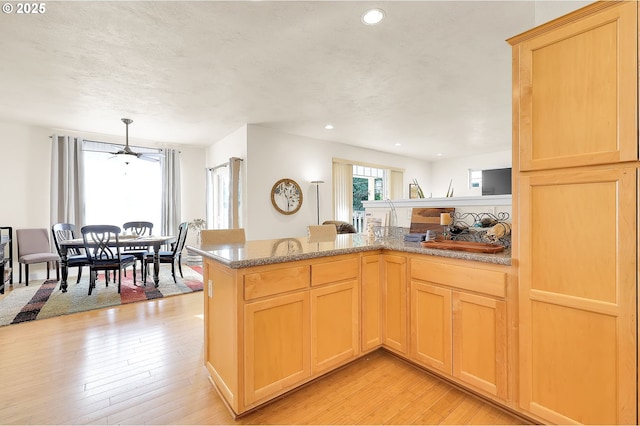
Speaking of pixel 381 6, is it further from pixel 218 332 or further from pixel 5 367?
pixel 5 367

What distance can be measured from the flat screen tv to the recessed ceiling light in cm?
598

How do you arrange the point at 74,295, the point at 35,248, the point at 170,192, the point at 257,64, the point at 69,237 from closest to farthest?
the point at 257,64 → the point at 74,295 → the point at 35,248 → the point at 69,237 → the point at 170,192

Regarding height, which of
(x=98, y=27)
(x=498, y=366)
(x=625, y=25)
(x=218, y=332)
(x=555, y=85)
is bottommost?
(x=498, y=366)

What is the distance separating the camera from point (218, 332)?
1.89 meters

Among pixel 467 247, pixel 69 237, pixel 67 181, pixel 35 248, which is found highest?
pixel 67 181

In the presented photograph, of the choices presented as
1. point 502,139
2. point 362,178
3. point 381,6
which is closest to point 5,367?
point 381,6

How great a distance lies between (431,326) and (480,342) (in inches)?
12.5

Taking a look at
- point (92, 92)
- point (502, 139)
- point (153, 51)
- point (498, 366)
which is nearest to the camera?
point (498, 366)

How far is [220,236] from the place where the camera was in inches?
103

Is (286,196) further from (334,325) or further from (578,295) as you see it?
(578,295)

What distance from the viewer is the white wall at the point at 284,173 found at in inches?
210

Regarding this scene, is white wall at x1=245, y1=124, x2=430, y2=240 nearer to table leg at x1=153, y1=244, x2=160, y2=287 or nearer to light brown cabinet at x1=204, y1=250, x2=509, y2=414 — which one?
table leg at x1=153, y1=244, x2=160, y2=287

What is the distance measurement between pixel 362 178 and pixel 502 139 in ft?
10.9

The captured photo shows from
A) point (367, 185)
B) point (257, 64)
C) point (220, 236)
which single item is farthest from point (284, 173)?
point (220, 236)
